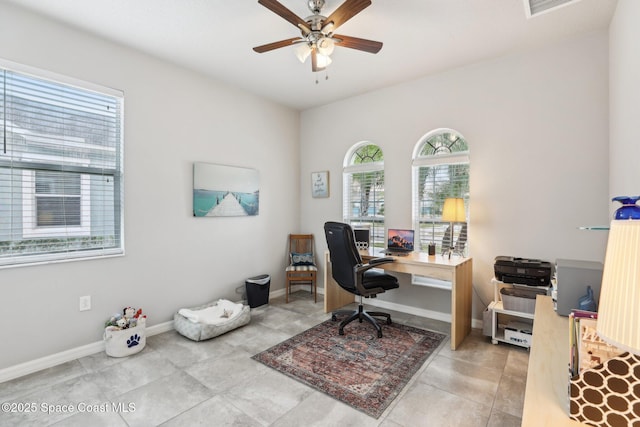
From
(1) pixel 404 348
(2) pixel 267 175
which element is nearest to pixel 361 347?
(1) pixel 404 348

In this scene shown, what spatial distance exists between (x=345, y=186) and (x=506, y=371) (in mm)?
2748

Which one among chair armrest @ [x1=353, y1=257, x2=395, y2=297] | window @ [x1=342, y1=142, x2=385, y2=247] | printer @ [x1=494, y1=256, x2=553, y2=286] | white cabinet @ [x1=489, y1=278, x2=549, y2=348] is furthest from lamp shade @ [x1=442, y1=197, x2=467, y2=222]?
window @ [x1=342, y1=142, x2=385, y2=247]

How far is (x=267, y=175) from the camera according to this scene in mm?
4211

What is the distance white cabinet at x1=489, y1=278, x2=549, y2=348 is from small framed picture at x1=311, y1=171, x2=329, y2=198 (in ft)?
7.88

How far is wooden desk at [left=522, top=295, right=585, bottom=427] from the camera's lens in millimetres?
908

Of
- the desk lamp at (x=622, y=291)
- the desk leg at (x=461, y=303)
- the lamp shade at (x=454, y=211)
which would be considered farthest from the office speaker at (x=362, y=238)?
the desk lamp at (x=622, y=291)

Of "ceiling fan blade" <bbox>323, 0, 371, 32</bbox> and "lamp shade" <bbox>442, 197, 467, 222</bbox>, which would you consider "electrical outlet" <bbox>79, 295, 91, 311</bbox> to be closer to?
"ceiling fan blade" <bbox>323, 0, 371, 32</bbox>

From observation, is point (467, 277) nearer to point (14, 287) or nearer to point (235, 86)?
point (235, 86)

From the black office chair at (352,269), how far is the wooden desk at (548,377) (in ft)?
4.83

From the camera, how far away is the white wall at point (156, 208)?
2.34 metres

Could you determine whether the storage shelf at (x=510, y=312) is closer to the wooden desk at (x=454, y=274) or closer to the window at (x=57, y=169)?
the wooden desk at (x=454, y=274)

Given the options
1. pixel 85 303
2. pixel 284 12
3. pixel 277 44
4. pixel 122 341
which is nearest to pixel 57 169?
pixel 85 303

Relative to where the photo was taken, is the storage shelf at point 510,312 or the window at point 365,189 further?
the window at point 365,189

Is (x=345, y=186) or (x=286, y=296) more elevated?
(x=345, y=186)
